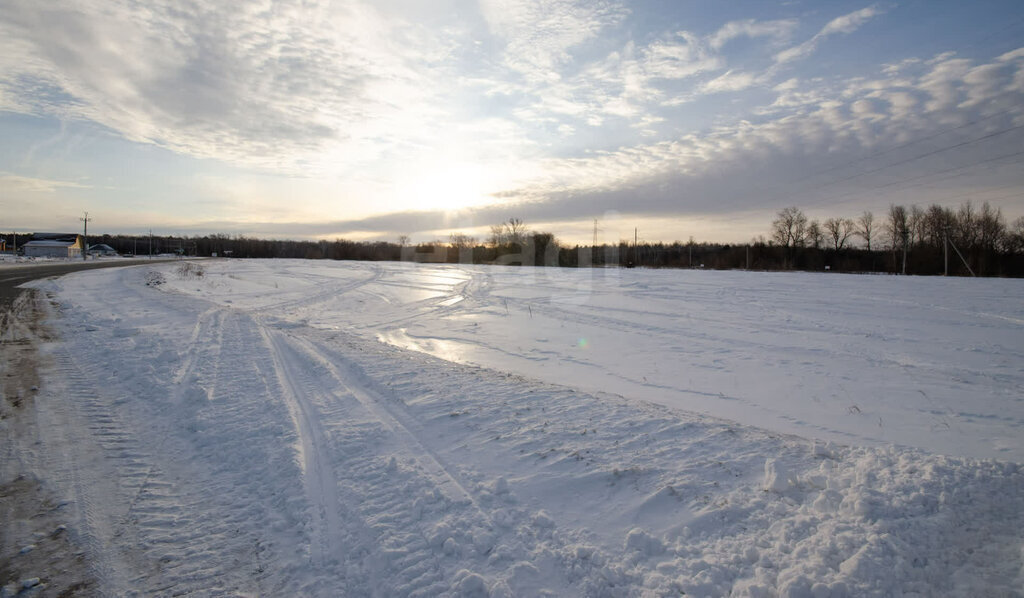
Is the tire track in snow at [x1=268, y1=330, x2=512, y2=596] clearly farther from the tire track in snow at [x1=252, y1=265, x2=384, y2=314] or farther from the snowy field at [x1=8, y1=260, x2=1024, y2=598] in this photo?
the tire track in snow at [x1=252, y1=265, x2=384, y2=314]

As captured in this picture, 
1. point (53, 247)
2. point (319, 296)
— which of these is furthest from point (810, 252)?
point (53, 247)

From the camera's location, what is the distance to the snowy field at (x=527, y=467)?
9.37ft

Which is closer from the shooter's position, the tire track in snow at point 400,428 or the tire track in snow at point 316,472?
the tire track in snow at point 316,472

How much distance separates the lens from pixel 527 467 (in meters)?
4.16

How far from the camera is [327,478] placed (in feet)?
13.0

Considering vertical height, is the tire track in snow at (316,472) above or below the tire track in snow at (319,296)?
below

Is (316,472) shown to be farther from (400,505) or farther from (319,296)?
(319,296)

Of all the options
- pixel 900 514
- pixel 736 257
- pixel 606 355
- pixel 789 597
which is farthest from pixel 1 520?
pixel 736 257

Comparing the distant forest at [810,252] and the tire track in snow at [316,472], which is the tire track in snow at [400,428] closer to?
the tire track in snow at [316,472]

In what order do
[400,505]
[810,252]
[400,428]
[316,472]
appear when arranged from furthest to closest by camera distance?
1. [810,252]
2. [400,428]
3. [316,472]
4. [400,505]

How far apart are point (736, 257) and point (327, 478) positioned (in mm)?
69980

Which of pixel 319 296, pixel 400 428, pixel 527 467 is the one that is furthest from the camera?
pixel 319 296

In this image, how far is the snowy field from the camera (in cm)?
286

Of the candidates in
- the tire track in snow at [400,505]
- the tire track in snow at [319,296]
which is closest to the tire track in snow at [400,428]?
the tire track in snow at [400,505]
